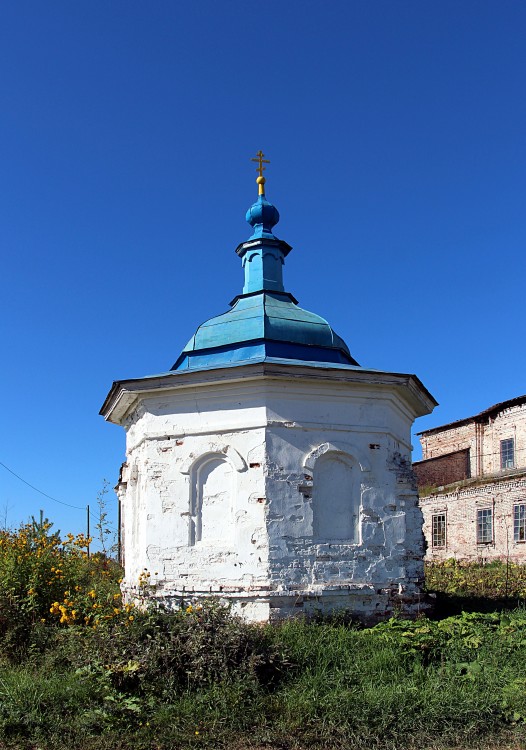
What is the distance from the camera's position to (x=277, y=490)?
8.55m

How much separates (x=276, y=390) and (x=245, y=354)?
1.16m

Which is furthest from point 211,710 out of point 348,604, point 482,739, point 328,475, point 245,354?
point 245,354

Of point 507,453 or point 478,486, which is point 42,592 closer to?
point 478,486

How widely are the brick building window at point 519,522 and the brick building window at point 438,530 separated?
3.83m

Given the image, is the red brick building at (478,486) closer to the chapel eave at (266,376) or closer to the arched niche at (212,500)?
the chapel eave at (266,376)

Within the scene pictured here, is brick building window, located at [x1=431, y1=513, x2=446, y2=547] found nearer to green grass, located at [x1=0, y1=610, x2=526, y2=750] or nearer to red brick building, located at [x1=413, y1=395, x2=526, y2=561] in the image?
red brick building, located at [x1=413, y1=395, x2=526, y2=561]

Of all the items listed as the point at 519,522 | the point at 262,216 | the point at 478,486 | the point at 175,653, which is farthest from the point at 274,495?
the point at 478,486

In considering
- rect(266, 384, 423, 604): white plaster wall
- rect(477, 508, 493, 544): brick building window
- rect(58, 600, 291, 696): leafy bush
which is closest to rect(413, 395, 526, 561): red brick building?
rect(477, 508, 493, 544): brick building window

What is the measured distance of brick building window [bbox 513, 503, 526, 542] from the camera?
23375mm

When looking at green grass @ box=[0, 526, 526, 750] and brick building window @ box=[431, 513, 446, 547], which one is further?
brick building window @ box=[431, 513, 446, 547]

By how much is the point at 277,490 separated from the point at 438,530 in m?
20.6

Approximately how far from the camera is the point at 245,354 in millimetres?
9703

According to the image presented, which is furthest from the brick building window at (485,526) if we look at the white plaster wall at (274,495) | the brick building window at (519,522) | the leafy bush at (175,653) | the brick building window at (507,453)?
the leafy bush at (175,653)

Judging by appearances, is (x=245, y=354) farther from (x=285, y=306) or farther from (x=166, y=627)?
(x=166, y=627)
